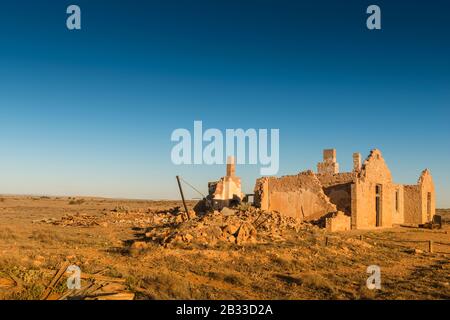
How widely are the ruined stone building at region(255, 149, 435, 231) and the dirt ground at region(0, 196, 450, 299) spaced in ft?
14.9

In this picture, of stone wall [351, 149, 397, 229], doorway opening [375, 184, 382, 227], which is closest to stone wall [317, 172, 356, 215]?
stone wall [351, 149, 397, 229]

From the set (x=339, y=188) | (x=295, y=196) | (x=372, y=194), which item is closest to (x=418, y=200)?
(x=372, y=194)

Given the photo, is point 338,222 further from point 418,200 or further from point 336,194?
point 418,200

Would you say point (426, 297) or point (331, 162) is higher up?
point (331, 162)

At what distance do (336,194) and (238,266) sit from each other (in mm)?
14551

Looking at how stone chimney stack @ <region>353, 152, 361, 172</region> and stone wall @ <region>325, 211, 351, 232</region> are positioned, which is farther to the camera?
stone chimney stack @ <region>353, 152, 361, 172</region>

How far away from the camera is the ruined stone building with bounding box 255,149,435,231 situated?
24.0 m

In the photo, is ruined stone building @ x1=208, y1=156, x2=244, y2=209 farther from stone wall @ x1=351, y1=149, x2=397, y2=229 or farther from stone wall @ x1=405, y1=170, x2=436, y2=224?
stone wall @ x1=405, y1=170, x2=436, y2=224

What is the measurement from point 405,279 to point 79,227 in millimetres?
20017

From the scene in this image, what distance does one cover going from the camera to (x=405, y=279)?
11.5m

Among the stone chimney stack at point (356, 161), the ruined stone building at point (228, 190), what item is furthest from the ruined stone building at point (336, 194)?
the ruined stone building at point (228, 190)

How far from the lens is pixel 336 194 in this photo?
25516mm
